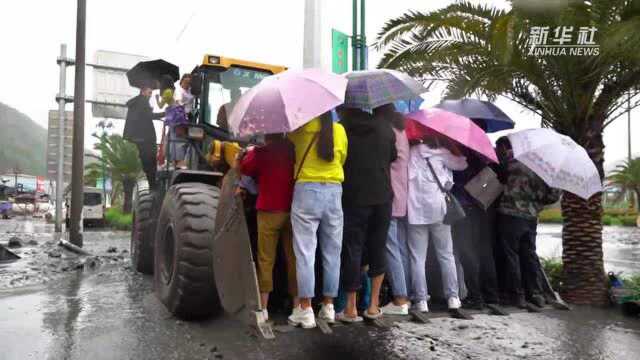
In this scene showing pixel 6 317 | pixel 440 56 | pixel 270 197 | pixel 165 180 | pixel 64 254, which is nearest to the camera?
pixel 270 197

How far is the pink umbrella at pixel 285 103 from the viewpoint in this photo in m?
4.42

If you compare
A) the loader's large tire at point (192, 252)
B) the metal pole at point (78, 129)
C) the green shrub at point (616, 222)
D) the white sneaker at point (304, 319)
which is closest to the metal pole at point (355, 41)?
the loader's large tire at point (192, 252)

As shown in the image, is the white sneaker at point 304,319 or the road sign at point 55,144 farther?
the road sign at point 55,144

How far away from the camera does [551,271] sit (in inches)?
383

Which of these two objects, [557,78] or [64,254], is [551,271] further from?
[64,254]

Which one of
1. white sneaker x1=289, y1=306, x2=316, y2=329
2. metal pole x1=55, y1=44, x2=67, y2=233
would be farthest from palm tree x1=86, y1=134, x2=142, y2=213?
white sneaker x1=289, y1=306, x2=316, y2=329

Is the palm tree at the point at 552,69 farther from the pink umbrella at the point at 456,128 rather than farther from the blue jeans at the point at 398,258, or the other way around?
the blue jeans at the point at 398,258

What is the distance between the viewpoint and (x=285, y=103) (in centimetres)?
445

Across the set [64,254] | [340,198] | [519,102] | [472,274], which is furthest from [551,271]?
[64,254]

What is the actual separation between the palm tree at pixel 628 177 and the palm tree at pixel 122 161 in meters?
31.5

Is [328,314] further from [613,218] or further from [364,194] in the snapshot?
[613,218]

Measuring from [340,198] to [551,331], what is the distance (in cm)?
347

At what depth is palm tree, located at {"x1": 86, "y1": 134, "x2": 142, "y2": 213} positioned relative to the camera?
36.0 meters

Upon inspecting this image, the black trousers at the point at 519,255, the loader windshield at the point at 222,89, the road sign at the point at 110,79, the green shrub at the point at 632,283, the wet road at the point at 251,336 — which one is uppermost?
the road sign at the point at 110,79
